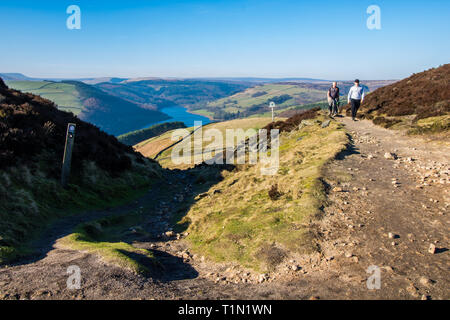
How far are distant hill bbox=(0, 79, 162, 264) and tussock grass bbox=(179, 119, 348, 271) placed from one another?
20.2 feet

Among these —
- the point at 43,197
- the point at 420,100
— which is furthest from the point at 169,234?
the point at 420,100

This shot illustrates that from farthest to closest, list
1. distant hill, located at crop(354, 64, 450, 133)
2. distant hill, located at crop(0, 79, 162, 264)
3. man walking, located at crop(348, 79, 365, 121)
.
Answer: man walking, located at crop(348, 79, 365, 121), distant hill, located at crop(354, 64, 450, 133), distant hill, located at crop(0, 79, 162, 264)

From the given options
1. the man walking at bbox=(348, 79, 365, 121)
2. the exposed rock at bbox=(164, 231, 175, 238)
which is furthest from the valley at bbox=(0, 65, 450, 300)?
the man walking at bbox=(348, 79, 365, 121)

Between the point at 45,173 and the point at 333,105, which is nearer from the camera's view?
the point at 45,173

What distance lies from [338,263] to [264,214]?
3881 millimetres

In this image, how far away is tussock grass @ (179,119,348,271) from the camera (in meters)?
8.07

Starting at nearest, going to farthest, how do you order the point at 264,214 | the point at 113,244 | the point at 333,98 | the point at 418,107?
1. the point at 113,244
2. the point at 264,214
3. the point at 418,107
4. the point at 333,98

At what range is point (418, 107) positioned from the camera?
79.3 feet

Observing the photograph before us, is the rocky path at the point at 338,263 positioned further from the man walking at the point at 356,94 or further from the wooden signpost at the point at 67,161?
the man walking at the point at 356,94

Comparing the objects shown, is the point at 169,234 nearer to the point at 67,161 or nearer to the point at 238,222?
the point at 238,222

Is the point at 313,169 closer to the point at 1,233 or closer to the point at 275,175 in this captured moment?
the point at 275,175

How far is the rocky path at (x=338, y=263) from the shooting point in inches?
230

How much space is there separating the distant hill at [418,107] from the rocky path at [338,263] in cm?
951

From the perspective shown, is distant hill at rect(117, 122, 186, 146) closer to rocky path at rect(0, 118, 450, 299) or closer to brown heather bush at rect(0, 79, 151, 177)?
brown heather bush at rect(0, 79, 151, 177)
